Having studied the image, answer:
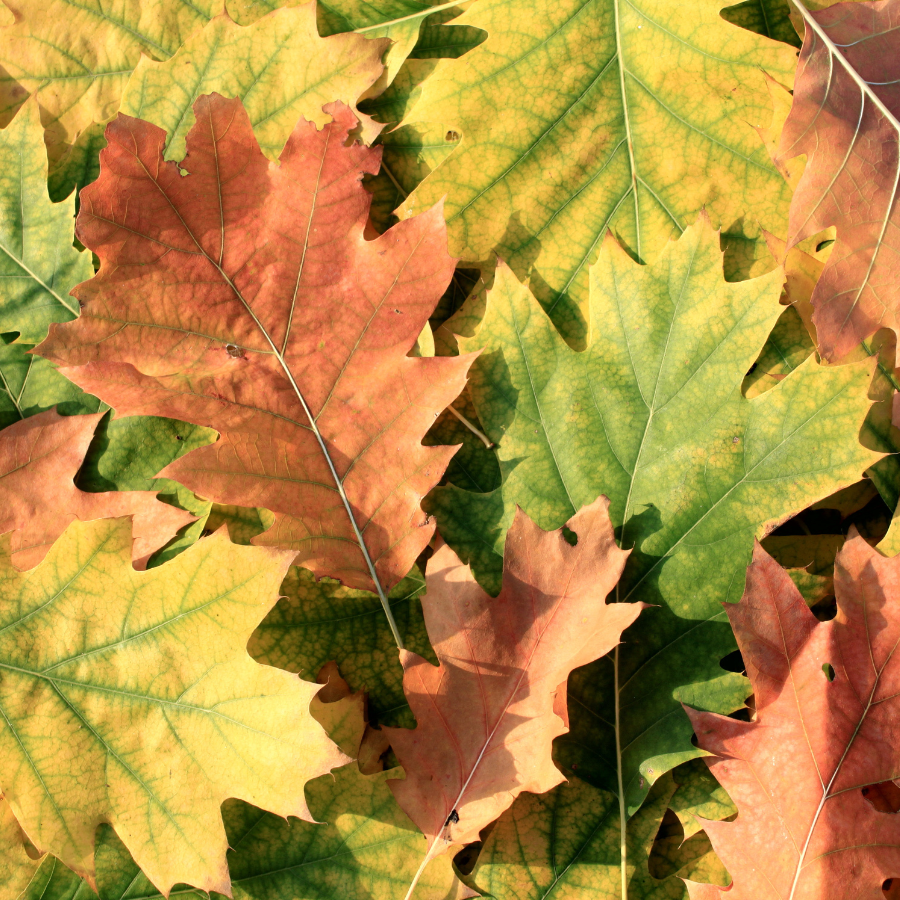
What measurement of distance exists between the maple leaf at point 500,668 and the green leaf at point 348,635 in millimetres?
89

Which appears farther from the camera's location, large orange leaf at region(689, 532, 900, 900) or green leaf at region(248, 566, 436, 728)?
green leaf at region(248, 566, 436, 728)

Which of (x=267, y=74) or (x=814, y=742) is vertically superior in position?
(x=267, y=74)

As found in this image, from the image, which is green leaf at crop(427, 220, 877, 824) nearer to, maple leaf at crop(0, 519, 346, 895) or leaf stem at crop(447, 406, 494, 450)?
leaf stem at crop(447, 406, 494, 450)

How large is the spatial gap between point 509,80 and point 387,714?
983 millimetres

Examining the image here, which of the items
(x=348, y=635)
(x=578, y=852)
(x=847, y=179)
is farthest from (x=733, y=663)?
(x=847, y=179)

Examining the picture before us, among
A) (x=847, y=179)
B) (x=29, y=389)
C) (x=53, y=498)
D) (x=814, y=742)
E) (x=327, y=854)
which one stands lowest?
(x=327, y=854)

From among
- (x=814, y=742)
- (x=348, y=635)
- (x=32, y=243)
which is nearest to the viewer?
(x=814, y=742)

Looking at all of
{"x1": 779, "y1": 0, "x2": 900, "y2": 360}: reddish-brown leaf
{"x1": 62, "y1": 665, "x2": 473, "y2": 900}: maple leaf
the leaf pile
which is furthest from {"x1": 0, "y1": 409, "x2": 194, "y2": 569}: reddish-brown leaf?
{"x1": 779, "y1": 0, "x2": 900, "y2": 360}: reddish-brown leaf

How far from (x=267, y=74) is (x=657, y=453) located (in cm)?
85

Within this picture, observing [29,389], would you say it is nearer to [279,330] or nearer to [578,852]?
[279,330]

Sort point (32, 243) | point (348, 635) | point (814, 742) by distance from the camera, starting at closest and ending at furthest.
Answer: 1. point (814, 742)
2. point (348, 635)
3. point (32, 243)

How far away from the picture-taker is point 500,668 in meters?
1.04

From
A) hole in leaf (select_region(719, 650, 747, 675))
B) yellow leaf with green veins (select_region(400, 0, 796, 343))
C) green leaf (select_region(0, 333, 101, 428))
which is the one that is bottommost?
hole in leaf (select_region(719, 650, 747, 675))

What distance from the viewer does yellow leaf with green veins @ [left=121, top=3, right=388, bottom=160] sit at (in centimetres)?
120
